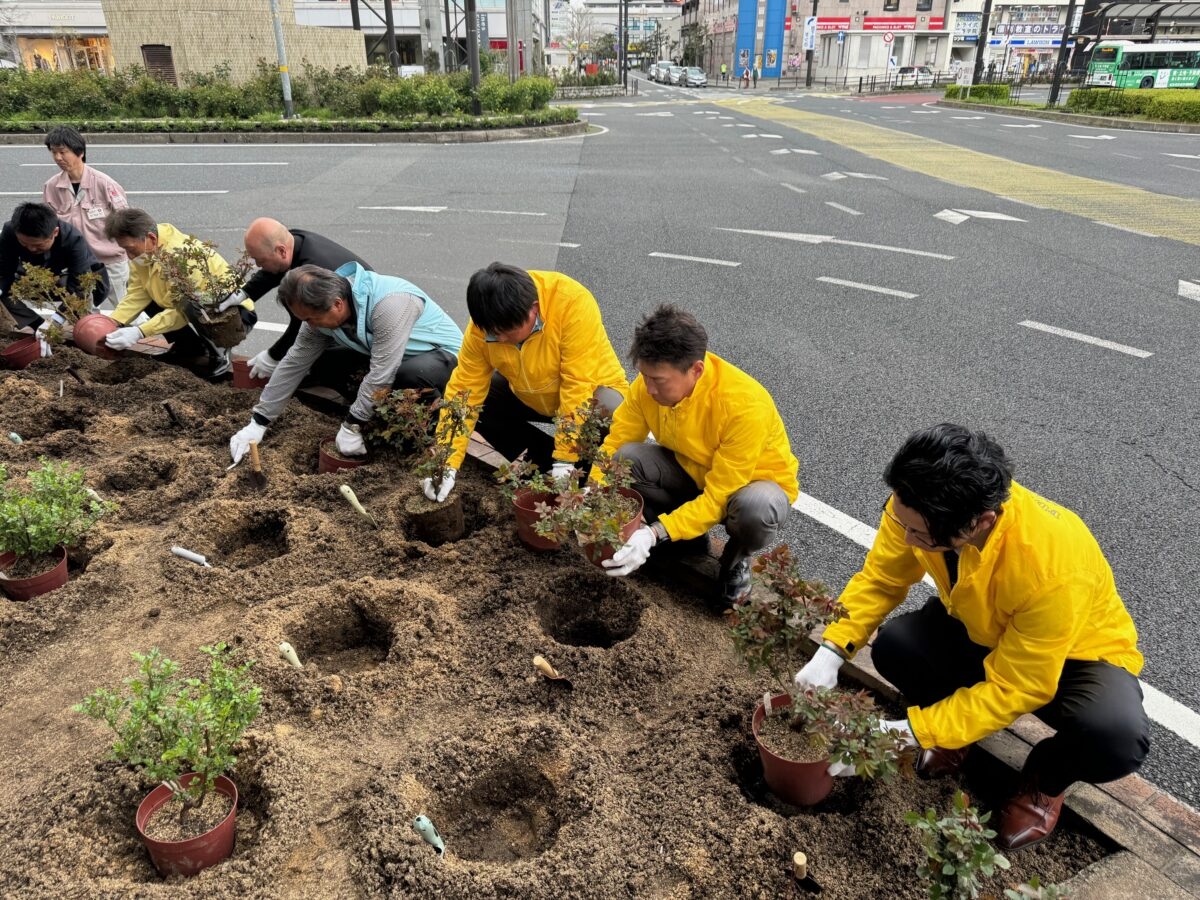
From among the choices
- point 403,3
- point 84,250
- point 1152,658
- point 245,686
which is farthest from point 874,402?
point 403,3

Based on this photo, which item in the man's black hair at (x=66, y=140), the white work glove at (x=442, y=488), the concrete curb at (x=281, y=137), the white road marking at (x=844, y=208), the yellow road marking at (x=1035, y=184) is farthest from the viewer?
the concrete curb at (x=281, y=137)

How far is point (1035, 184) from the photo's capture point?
40.8 ft

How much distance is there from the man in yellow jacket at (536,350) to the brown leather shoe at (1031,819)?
190 cm

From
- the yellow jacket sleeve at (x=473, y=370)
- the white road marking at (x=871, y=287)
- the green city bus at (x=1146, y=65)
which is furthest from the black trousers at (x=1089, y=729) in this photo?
the green city bus at (x=1146, y=65)

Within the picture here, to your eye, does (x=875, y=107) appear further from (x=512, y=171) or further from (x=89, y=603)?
(x=89, y=603)

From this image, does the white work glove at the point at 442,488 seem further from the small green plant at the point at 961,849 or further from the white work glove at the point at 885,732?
the small green plant at the point at 961,849

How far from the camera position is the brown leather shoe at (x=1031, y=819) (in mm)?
2016

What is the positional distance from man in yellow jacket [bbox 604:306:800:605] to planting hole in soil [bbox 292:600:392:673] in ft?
2.98

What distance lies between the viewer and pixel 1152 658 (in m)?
2.89

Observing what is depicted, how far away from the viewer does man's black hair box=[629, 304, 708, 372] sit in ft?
8.49

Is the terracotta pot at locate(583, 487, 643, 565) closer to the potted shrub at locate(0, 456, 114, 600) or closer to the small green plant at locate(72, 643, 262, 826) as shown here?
the small green plant at locate(72, 643, 262, 826)

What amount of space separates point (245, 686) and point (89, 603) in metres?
0.99

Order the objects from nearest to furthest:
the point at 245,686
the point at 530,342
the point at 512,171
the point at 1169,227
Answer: the point at 245,686 → the point at 530,342 → the point at 1169,227 → the point at 512,171

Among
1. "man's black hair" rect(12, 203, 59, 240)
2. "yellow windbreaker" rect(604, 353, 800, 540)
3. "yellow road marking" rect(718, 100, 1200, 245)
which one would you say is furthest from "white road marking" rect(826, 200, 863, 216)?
"man's black hair" rect(12, 203, 59, 240)
